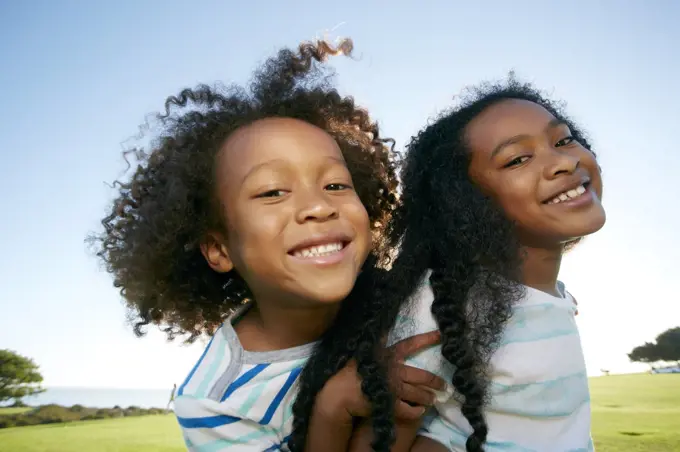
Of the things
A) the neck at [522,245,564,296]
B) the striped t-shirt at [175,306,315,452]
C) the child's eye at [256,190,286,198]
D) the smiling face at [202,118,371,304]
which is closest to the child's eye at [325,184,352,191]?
the smiling face at [202,118,371,304]

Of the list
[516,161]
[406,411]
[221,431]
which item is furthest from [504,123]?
[221,431]

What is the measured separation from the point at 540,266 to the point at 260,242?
3.18 ft

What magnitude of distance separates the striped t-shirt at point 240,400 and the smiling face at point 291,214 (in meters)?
0.22

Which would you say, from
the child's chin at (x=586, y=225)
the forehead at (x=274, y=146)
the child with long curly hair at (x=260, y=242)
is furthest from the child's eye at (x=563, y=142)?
the forehead at (x=274, y=146)

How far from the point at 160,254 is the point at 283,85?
800mm

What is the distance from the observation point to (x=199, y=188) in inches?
89.7

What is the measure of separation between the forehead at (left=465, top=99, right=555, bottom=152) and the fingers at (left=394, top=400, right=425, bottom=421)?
0.88m

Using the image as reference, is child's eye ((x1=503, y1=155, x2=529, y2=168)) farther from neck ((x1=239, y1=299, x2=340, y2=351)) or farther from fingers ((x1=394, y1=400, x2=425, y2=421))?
fingers ((x1=394, y1=400, x2=425, y2=421))

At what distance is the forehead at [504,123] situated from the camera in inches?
85.3

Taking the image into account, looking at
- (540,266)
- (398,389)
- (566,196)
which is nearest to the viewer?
(398,389)

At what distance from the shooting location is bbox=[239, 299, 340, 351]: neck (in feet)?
6.97

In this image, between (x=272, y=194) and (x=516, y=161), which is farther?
(x=516, y=161)

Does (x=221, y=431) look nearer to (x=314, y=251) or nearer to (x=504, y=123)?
(x=314, y=251)

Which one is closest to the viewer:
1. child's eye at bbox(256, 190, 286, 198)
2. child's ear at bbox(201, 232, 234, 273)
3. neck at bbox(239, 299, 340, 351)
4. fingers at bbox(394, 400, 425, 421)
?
fingers at bbox(394, 400, 425, 421)
